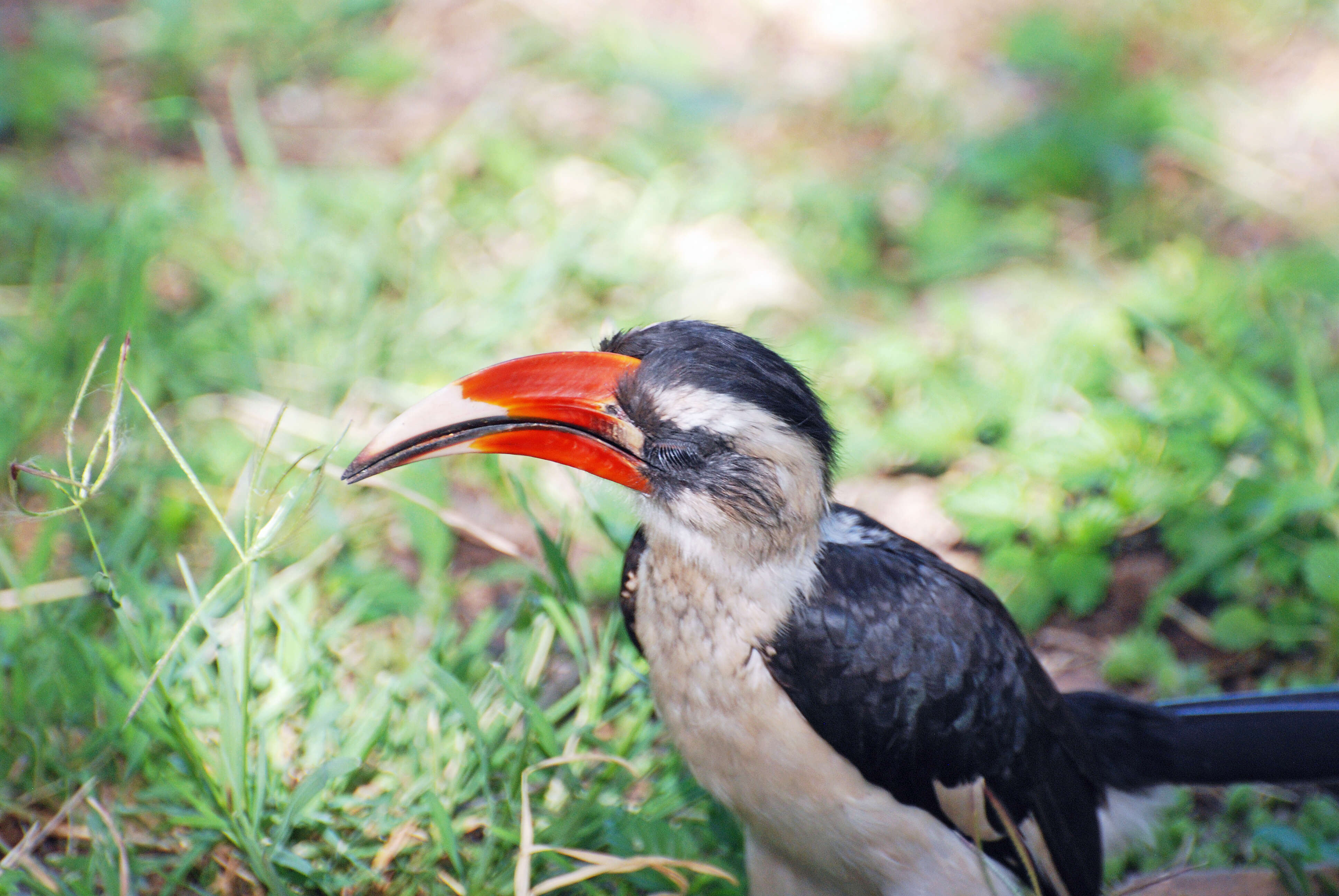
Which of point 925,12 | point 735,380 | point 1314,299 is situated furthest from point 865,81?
point 735,380

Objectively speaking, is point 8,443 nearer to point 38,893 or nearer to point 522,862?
point 38,893

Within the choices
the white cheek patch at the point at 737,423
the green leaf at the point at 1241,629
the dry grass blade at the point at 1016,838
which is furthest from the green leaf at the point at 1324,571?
the white cheek patch at the point at 737,423

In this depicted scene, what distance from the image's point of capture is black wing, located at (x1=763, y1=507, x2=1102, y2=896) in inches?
85.0

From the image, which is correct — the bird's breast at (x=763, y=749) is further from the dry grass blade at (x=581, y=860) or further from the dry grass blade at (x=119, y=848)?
the dry grass blade at (x=119, y=848)

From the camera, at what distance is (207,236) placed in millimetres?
4215

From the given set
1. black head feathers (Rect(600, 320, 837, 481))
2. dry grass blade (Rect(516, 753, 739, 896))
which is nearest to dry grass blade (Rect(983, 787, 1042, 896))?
dry grass blade (Rect(516, 753, 739, 896))

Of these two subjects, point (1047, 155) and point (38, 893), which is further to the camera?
point (1047, 155)

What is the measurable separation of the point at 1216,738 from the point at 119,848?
252cm

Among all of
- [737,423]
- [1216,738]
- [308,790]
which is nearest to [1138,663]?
[1216,738]

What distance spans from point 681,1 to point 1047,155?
2365mm

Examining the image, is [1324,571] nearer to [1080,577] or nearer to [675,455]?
[1080,577]

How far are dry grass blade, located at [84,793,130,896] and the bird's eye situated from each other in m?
1.35

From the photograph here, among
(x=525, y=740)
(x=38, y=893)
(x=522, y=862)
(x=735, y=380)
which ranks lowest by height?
(x=38, y=893)

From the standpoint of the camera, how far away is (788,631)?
2.17 m
